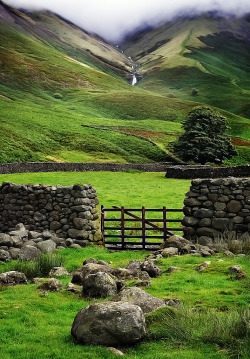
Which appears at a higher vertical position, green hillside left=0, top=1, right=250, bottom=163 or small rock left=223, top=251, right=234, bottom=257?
green hillside left=0, top=1, right=250, bottom=163

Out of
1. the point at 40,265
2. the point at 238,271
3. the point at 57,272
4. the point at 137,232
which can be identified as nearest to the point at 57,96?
the point at 137,232

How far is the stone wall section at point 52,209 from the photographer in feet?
80.0

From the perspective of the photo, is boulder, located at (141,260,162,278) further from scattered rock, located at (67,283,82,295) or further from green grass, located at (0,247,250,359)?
scattered rock, located at (67,283,82,295)

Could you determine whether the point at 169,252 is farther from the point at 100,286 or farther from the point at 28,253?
the point at 100,286

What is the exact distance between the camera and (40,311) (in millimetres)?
12727

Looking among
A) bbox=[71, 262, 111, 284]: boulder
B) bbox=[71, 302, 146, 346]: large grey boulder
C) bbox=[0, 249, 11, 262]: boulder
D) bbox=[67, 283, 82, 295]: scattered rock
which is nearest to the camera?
bbox=[71, 302, 146, 346]: large grey boulder

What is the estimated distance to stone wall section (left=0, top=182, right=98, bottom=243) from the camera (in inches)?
960

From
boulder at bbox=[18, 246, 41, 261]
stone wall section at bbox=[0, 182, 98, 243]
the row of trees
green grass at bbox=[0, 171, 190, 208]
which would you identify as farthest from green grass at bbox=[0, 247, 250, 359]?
the row of trees

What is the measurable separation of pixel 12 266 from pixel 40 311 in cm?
647

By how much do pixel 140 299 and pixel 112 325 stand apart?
1.85 meters

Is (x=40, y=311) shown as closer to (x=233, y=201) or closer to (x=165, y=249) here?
(x=165, y=249)

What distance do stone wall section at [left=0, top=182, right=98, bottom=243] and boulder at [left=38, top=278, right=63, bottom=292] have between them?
9.13m

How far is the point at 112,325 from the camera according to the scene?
9938mm

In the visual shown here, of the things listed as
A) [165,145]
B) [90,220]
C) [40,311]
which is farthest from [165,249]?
[165,145]
